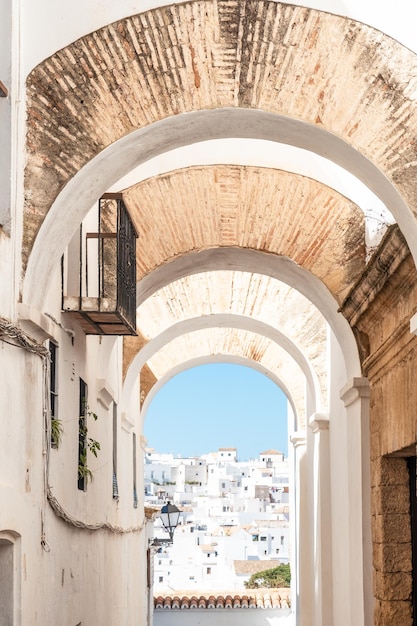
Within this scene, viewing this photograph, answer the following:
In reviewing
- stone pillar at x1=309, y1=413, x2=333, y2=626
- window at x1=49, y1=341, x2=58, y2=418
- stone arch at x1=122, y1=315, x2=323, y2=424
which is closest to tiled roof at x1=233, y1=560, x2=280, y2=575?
stone arch at x1=122, y1=315, x2=323, y2=424

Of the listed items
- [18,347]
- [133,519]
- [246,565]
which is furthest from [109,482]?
[246,565]

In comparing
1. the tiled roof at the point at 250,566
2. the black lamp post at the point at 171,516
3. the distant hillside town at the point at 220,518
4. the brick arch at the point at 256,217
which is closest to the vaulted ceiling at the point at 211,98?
the brick arch at the point at 256,217

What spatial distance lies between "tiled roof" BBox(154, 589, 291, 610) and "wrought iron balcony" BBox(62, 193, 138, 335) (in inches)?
517

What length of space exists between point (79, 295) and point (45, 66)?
2.61 metres

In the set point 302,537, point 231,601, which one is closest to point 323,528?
point 302,537

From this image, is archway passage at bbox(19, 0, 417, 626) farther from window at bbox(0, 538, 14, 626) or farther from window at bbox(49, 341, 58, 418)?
window at bbox(0, 538, 14, 626)

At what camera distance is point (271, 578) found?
3997 cm

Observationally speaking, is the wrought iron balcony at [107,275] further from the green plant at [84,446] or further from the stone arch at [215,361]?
the stone arch at [215,361]

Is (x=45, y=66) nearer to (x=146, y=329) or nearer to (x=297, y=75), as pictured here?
(x=297, y=75)

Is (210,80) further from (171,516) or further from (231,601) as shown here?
(231,601)

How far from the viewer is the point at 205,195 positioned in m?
10.4

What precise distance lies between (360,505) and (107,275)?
10.1 feet

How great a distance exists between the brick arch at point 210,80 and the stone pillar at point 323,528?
6445mm

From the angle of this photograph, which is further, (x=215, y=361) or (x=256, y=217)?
(x=215, y=361)
